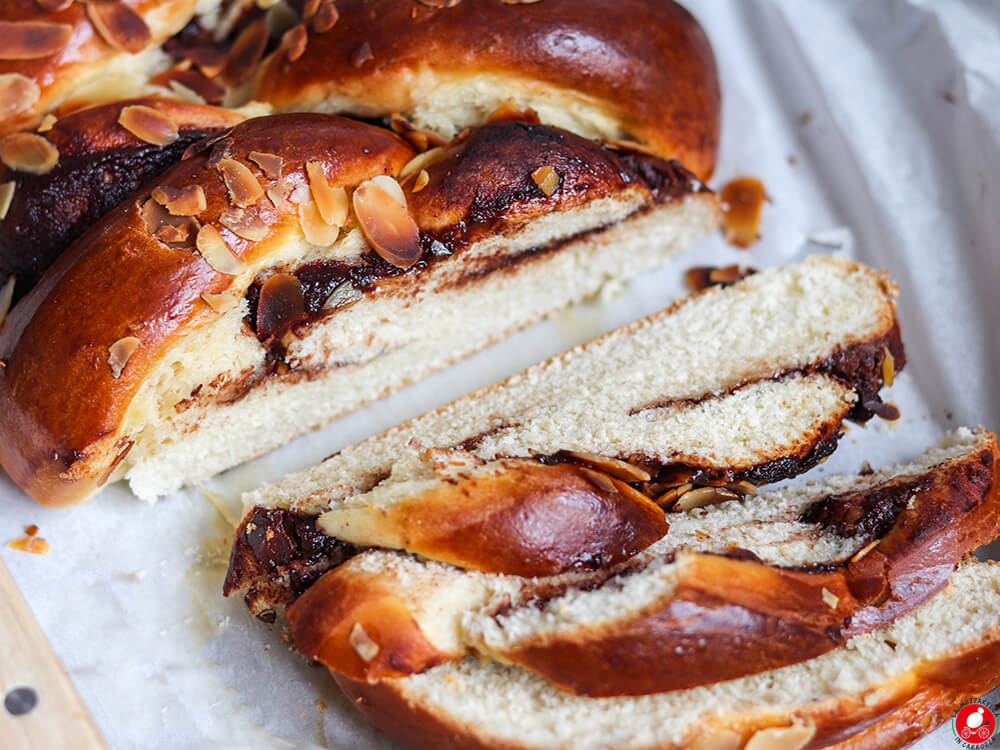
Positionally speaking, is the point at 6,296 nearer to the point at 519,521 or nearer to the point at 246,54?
the point at 246,54

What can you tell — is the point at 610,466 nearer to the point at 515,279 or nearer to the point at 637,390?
the point at 637,390

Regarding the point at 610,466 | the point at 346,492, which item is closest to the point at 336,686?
the point at 346,492

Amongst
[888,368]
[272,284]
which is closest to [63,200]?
[272,284]

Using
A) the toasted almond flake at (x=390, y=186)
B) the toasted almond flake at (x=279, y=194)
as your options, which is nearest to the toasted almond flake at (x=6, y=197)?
the toasted almond flake at (x=279, y=194)

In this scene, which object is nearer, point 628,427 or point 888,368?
point 628,427

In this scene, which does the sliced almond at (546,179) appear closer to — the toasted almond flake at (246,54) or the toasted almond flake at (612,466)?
the toasted almond flake at (612,466)

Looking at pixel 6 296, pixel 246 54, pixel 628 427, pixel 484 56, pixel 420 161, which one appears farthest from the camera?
pixel 246 54
